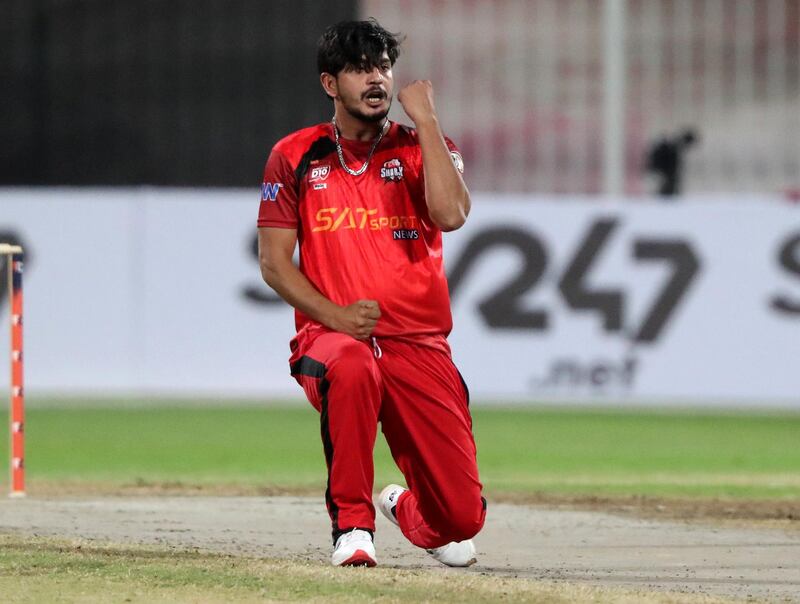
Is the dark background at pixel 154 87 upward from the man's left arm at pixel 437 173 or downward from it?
upward

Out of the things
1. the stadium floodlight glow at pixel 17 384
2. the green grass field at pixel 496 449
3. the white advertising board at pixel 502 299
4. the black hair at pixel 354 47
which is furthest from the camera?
the white advertising board at pixel 502 299

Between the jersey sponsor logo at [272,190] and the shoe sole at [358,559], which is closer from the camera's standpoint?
the shoe sole at [358,559]

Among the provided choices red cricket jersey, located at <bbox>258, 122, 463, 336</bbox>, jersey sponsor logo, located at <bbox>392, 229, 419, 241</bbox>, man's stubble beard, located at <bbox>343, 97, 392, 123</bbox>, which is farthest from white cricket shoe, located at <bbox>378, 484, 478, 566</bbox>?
man's stubble beard, located at <bbox>343, 97, 392, 123</bbox>

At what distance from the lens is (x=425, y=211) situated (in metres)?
6.60

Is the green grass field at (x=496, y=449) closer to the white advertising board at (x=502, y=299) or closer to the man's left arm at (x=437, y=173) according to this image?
the white advertising board at (x=502, y=299)

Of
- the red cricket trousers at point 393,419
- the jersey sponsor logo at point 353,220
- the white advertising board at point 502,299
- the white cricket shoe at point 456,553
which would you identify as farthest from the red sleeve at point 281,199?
the white advertising board at point 502,299

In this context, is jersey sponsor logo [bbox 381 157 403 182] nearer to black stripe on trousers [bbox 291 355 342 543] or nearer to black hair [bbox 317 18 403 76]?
black hair [bbox 317 18 403 76]

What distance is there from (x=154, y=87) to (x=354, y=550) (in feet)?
45.4

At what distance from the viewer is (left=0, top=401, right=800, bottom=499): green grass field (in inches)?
436

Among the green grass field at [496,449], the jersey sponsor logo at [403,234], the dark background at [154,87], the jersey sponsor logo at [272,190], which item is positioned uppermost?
the dark background at [154,87]

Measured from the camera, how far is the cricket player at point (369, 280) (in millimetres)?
6391

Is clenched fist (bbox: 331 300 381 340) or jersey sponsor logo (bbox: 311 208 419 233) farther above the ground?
jersey sponsor logo (bbox: 311 208 419 233)

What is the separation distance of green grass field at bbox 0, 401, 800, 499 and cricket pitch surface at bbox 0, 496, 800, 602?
1437 mm

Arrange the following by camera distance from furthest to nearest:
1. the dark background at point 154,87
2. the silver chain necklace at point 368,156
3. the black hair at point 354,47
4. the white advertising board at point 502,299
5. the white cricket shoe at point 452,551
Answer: the dark background at point 154,87
the white advertising board at point 502,299
the white cricket shoe at point 452,551
the silver chain necklace at point 368,156
the black hair at point 354,47
